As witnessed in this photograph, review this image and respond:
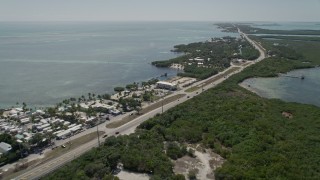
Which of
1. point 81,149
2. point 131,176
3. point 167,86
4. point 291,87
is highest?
point 167,86

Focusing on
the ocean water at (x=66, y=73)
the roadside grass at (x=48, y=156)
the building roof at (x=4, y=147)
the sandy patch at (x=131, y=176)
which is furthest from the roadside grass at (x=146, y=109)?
the ocean water at (x=66, y=73)

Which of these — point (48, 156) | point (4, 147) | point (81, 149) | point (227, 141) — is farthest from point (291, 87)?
point (4, 147)

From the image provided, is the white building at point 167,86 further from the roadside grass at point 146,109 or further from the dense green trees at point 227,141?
the dense green trees at point 227,141

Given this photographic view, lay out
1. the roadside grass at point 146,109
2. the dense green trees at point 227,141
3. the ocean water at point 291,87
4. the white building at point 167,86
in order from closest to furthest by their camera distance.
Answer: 1. the dense green trees at point 227,141
2. the roadside grass at point 146,109
3. the ocean water at point 291,87
4. the white building at point 167,86

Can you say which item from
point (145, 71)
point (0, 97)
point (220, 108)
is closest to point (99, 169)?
point (220, 108)

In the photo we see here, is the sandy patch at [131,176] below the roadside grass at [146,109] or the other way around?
below

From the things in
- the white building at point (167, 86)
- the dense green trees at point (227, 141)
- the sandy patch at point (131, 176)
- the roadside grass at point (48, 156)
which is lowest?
the sandy patch at point (131, 176)

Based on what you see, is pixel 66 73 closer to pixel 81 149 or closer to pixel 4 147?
pixel 4 147
